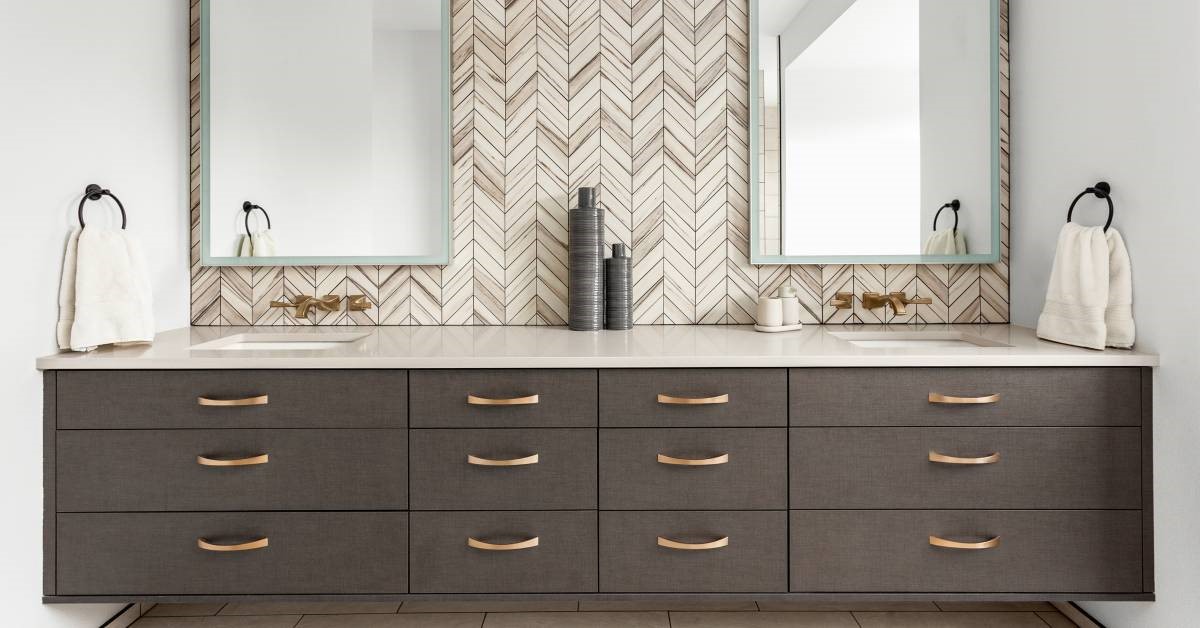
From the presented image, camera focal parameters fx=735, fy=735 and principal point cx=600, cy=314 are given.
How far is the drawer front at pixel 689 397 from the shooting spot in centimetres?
167

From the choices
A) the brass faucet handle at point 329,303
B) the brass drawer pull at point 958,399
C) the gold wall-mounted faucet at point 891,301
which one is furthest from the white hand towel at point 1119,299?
the brass faucet handle at point 329,303

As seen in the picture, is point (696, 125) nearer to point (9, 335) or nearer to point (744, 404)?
point (744, 404)

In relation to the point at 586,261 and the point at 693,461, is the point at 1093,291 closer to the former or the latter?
the point at 693,461

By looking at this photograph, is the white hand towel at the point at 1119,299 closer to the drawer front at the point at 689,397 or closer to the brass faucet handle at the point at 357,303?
the drawer front at the point at 689,397

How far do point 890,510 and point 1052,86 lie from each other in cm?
128

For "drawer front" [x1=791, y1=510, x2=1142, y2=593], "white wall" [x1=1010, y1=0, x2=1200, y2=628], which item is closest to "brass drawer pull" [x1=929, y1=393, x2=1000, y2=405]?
"drawer front" [x1=791, y1=510, x2=1142, y2=593]

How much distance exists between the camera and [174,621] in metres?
2.00

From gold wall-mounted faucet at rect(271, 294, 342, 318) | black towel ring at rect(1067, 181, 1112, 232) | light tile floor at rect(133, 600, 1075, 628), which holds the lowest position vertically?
light tile floor at rect(133, 600, 1075, 628)

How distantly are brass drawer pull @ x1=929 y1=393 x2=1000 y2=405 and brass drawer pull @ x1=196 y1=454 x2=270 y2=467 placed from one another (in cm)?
151

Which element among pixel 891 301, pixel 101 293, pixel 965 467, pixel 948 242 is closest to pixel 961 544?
pixel 965 467

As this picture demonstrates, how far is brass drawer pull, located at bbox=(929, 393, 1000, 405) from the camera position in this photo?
1640 mm

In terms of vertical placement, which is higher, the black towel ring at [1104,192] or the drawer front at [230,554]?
the black towel ring at [1104,192]

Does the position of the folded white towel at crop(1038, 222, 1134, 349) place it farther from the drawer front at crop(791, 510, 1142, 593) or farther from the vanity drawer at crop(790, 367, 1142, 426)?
the drawer front at crop(791, 510, 1142, 593)

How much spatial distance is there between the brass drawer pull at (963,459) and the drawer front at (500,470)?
77 centimetres
